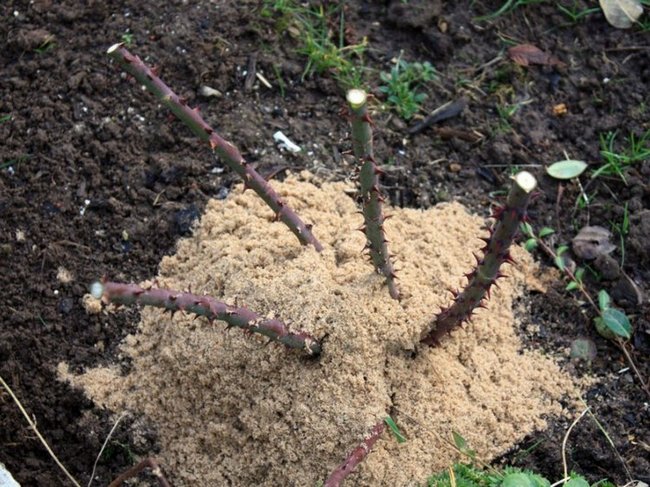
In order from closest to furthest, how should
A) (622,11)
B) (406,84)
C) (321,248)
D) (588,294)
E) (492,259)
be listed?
(492,259) < (321,248) < (588,294) < (406,84) < (622,11)

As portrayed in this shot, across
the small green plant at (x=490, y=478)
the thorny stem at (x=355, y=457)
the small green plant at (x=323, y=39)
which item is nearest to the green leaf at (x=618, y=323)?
the small green plant at (x=490, y=478)

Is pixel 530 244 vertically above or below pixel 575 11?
below

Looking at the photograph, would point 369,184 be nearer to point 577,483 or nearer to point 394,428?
point 394,428

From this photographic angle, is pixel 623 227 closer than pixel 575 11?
Yes

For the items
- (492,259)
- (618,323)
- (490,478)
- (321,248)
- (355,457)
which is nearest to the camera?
(492,259)

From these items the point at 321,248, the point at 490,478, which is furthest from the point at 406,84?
the point at 490,478

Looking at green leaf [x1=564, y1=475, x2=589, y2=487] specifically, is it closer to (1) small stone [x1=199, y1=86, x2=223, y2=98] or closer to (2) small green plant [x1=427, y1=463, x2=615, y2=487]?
(2) small green plant [x1=427, y1=463, x2=615, y2=487]

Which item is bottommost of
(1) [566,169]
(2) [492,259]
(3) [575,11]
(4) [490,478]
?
(4) [490,478]

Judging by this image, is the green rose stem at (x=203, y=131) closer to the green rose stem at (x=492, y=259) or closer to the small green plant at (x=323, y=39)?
the green rose stem at (x=492, y=259)
